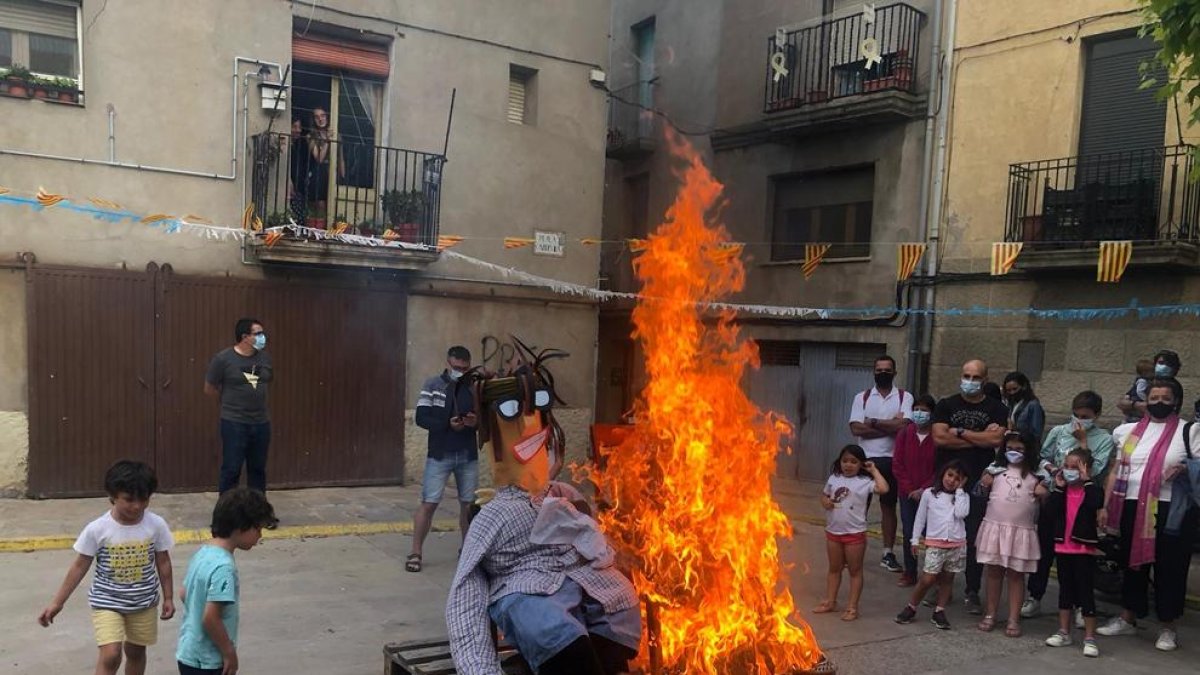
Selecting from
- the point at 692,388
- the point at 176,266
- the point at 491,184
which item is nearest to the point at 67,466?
the point at 176,266

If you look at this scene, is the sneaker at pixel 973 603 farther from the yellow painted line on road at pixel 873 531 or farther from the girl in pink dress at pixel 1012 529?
the yellow painted line on road at pixel 873 531

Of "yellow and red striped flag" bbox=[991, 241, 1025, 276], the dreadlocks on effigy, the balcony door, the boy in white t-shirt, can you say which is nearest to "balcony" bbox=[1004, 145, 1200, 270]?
"yellow and red striped flag" bbox=[991, 241, 1025, 276]

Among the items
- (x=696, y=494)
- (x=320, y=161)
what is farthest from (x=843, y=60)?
(x=696, y=494)

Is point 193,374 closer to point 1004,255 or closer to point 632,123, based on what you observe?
point 1004,255

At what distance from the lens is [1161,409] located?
20.2ft

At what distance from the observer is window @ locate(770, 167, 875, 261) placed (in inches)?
512

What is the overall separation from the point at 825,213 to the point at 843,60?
2302mm

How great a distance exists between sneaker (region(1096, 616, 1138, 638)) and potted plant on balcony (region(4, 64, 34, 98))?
10.8 metres

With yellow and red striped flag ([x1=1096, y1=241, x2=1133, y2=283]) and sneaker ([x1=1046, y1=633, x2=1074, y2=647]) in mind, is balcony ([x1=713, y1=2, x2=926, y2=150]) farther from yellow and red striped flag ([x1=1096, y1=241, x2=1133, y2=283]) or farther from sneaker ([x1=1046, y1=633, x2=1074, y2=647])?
sneaker ([x1=1046, y1=633, x2=1074, y2=647])

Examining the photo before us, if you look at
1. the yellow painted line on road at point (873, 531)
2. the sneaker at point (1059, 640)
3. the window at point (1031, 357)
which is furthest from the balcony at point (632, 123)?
the sneaker at point (1059, 640)

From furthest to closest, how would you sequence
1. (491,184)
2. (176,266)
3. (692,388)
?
(491,184) → (176,266) → (692,388)

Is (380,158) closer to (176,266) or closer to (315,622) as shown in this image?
(176,266)

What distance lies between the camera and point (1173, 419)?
615 centimetres

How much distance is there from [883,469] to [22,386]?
8570 mm
